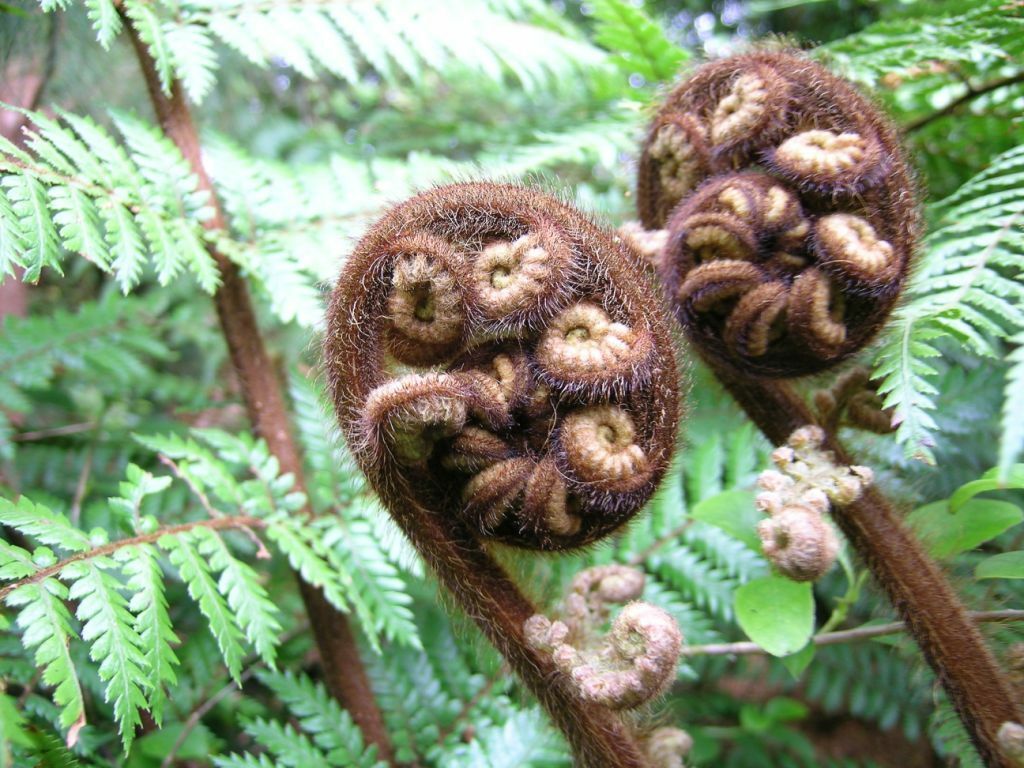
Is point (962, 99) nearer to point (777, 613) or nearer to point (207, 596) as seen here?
point (777, 613)

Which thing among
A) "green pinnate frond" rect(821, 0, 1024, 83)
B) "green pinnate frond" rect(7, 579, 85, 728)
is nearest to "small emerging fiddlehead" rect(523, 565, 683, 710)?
"green pinnate frond" rect(7, 579, 85, 728)

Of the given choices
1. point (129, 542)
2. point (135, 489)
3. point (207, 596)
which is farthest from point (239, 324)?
point (207, 596)

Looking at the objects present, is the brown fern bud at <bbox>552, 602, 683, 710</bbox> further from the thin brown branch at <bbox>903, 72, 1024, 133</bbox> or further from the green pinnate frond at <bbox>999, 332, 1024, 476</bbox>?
the thin brown branch at <bbox>903, 72, 1024, 133</bbox>

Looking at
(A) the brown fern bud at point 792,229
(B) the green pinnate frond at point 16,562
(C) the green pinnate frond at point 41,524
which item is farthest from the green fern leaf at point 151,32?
(A) the brown fern bud at point 792,229

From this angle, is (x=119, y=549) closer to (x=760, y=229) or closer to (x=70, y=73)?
(x=760, y=229)

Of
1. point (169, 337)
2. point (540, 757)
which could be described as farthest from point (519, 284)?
point (169, 337)

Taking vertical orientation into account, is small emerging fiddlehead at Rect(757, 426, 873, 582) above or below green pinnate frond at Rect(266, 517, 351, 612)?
above
